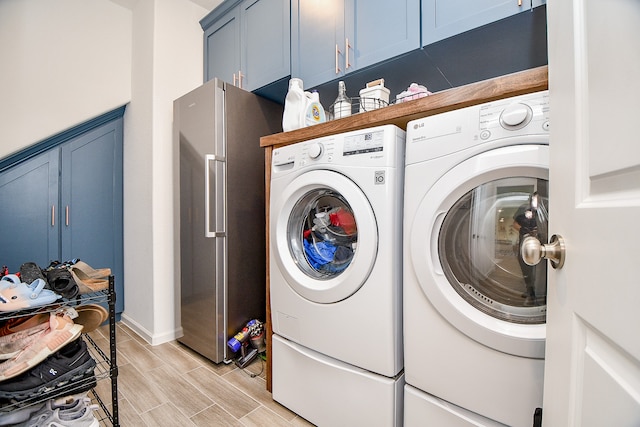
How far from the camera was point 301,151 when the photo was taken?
1.19 meters

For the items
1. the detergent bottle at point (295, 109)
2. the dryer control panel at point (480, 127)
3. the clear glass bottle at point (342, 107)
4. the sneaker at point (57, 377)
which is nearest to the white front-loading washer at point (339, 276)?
the dryer control panel at point (480, 127)

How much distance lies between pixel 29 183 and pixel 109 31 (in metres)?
1.28

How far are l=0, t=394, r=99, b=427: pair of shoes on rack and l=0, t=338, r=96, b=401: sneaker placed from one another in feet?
0.33

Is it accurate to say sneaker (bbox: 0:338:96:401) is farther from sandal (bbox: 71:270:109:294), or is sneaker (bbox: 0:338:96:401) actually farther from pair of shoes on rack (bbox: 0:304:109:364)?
sandal (bbox: 71:270:109:294)

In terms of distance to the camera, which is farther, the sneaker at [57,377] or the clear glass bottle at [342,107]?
the clear glass bottle at [342,107]

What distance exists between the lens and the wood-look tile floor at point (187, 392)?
124 centimetres

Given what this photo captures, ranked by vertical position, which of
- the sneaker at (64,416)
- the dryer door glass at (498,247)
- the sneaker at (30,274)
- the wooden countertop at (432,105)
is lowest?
the sneaker at (64,416)

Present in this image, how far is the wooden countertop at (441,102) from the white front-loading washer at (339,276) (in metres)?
0.06

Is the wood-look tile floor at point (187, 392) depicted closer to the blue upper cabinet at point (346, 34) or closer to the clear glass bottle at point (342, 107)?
the clear glass bottle at point (342, 107)

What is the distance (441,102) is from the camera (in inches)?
35.6

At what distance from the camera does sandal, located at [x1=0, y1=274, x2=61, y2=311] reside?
0.87m

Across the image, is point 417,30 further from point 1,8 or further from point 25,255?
point 25,255

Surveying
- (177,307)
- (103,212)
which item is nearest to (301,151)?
(177,307)

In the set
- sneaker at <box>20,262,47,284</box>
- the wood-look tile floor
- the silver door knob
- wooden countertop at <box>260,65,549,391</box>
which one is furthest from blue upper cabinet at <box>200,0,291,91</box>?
the wood-look tile floor
